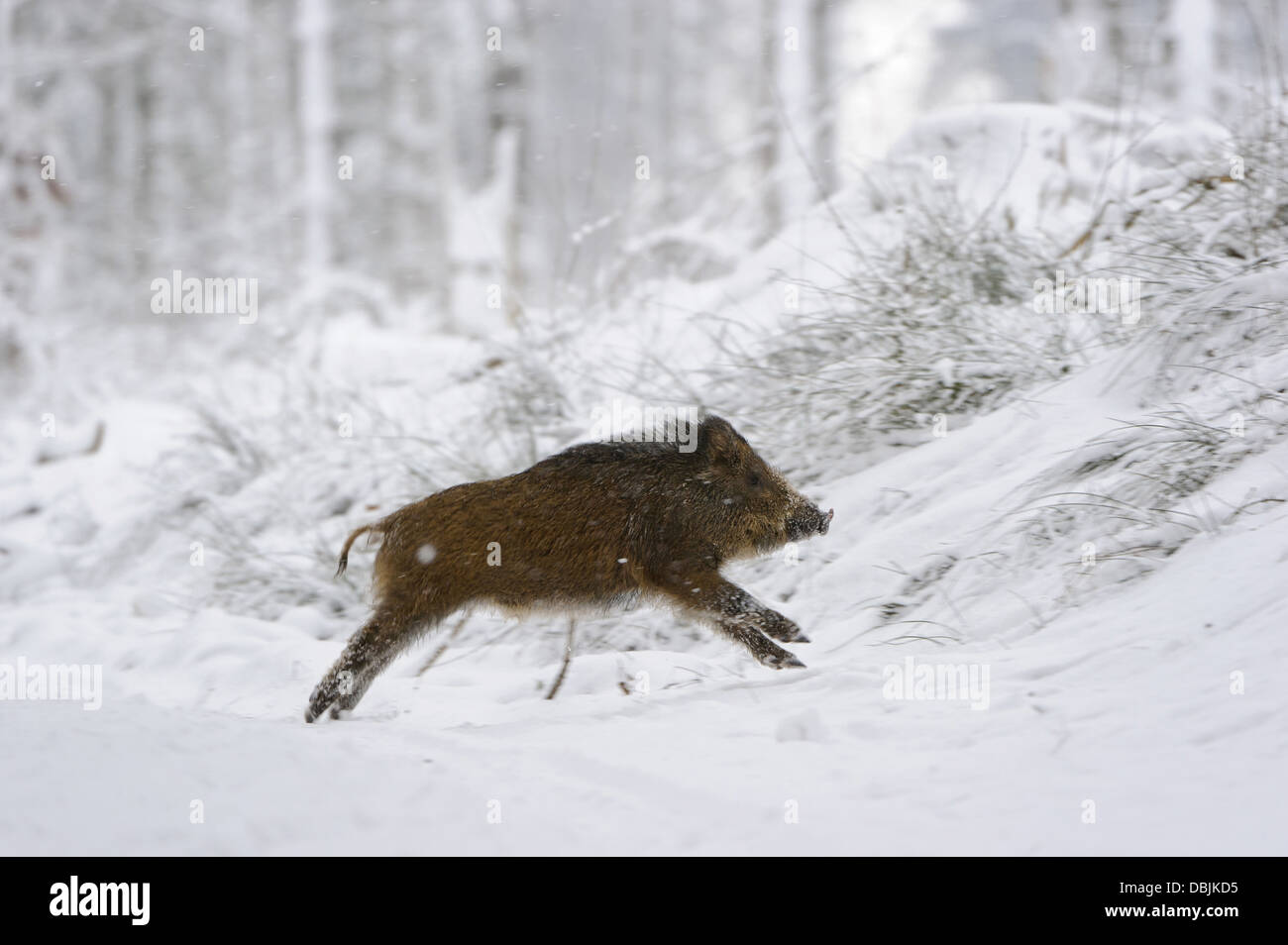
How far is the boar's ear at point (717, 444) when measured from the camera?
3980 mm

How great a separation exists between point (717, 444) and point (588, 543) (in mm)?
652

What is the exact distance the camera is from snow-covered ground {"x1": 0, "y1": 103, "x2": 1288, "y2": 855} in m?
2.24

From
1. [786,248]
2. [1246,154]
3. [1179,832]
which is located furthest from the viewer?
[786,248]

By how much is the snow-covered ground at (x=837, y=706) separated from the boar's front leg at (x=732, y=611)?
132 millimetres

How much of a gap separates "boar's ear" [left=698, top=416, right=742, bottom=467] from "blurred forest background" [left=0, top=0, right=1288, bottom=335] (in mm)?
2493

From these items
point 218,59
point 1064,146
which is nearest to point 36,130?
point 1064,146

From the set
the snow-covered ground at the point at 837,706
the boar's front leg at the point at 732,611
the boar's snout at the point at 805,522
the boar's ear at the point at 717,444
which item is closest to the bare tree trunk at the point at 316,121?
the snow-covered ground at the point at 837,706

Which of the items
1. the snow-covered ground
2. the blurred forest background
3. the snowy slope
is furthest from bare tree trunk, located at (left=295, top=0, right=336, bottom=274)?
the snowy slope

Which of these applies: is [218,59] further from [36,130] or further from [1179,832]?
[1179,832]

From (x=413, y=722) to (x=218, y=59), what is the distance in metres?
27.7

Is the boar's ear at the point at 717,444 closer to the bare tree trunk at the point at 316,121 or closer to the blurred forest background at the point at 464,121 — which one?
the blurred forest background at the point at 464,121

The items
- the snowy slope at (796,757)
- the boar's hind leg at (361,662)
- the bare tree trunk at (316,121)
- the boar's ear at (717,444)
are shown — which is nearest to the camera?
the snowy slope at (796,757)

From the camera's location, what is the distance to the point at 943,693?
9.76ft

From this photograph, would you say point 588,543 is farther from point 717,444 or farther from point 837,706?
point 837,706
